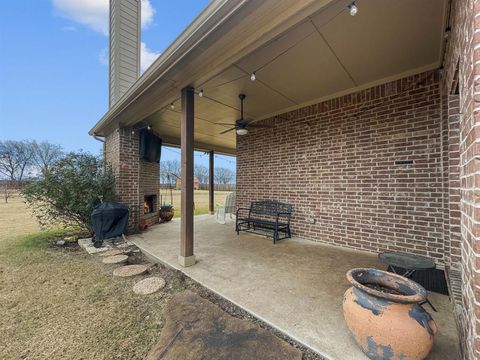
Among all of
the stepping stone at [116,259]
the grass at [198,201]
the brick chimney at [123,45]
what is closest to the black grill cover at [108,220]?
the stepping stone at [116,259]

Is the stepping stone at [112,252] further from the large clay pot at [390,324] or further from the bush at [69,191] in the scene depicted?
the large clay pot at [390,324]

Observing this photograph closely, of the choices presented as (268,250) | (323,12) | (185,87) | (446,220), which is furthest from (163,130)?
(446,220)

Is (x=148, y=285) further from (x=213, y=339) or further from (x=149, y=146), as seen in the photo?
(x=149, y=146)

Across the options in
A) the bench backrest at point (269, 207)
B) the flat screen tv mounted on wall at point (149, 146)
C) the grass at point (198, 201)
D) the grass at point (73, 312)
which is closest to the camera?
the grass at point (73, 312)

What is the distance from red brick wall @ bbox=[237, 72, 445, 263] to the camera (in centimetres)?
320

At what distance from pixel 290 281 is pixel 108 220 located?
3.64m

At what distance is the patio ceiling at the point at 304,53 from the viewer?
2.04 m

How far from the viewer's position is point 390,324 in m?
1.35

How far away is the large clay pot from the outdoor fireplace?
5756 mm

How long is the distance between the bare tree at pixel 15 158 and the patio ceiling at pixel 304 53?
29.1m

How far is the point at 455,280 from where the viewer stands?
88.1 inches

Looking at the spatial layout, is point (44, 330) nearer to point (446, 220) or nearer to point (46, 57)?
point (446, 220)

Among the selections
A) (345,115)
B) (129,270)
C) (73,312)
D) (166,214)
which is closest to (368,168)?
(345,115)

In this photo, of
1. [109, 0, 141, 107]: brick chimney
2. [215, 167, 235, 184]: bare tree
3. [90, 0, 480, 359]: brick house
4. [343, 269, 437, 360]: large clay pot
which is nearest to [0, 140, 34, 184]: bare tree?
[215, 167, 235, 184]: bare tree
